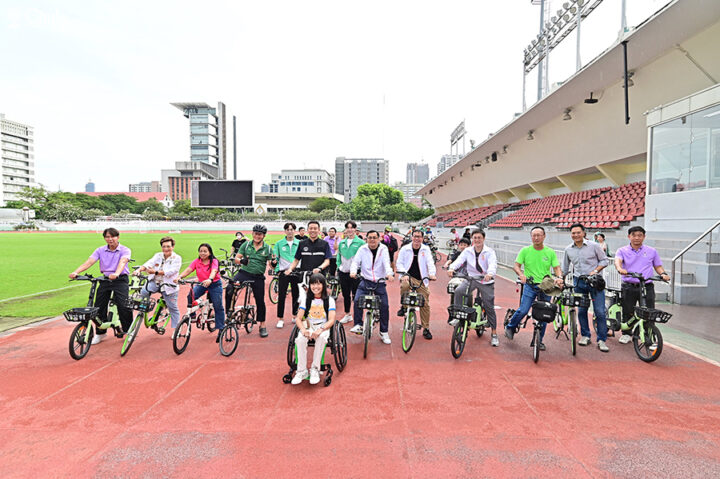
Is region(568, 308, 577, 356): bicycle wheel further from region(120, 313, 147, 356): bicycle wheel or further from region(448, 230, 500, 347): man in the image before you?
region(120, 313, 147, 356): bicycle wheel

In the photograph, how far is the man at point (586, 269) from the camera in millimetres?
5590

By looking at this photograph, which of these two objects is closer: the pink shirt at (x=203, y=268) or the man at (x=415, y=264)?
the pink shirt at (x=203, y=268)

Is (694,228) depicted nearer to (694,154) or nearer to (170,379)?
(694,154)

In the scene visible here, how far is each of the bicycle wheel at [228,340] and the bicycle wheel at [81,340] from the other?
194cm

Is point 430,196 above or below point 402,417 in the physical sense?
above

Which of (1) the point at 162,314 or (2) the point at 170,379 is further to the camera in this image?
(1) the point at 162,314

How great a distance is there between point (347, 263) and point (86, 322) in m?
4.37

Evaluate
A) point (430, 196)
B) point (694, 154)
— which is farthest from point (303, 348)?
point (430, 196)

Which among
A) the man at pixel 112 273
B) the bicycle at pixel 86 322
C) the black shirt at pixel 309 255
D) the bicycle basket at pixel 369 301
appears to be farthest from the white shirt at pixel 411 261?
the bicycle at pixel 86 322

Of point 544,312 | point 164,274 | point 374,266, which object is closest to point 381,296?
point 374,266

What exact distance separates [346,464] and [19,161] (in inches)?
5387

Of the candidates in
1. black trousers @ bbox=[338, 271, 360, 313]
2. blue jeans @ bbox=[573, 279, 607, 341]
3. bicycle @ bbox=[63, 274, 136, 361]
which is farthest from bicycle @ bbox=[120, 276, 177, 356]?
blue jeans @ bbox=[573, 279, 607, 341]

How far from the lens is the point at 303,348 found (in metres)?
4.21

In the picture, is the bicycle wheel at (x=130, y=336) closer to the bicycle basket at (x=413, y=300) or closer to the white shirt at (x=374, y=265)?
the white shirt at (x=374, y=265)
